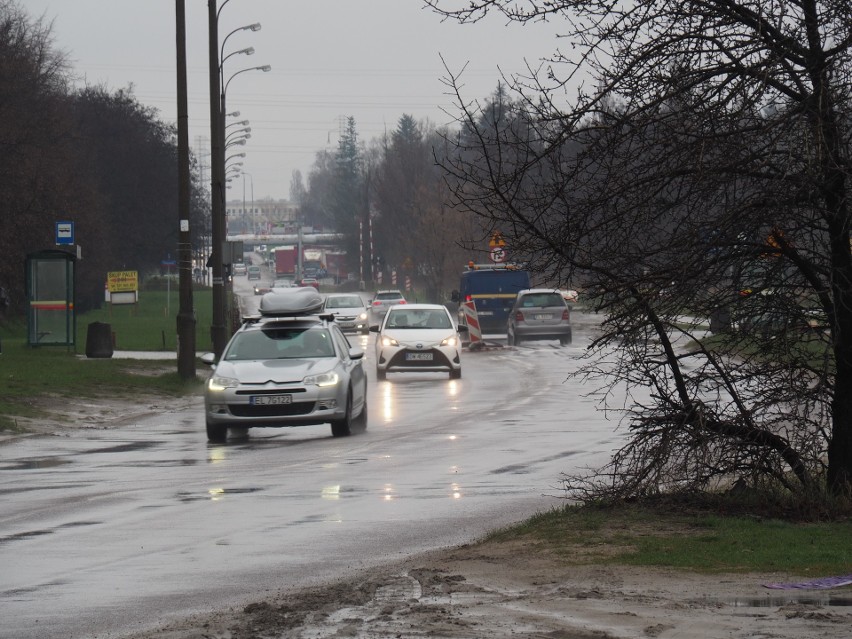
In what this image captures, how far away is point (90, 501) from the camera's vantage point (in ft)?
44.1

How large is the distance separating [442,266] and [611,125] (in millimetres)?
80060

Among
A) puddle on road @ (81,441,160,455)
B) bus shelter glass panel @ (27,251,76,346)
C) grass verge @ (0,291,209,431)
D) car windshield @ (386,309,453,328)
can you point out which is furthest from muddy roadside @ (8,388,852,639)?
bus shelter glass panel @ (27,251,76,346)

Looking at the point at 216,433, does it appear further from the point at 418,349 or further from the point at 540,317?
the point at 540,317

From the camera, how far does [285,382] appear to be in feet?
64.9

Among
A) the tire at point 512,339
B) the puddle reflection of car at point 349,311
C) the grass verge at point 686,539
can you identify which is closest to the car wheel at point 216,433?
the grass verge at point 686,539

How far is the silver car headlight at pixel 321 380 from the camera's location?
780 inches

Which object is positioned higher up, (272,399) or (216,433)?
(272,399)

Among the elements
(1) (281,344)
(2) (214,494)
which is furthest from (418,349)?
(2) (214,494)

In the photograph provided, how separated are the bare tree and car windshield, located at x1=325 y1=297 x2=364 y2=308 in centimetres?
4984

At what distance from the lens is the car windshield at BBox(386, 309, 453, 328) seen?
114 feet

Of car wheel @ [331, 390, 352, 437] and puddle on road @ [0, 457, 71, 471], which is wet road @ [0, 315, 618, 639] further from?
car wheel @ [331, 390, 352, 437]

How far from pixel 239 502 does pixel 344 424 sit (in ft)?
23.1

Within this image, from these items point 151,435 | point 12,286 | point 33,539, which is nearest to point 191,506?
point 33,539

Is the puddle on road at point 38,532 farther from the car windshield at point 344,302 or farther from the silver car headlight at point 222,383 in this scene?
the car windshield at point 344,302
